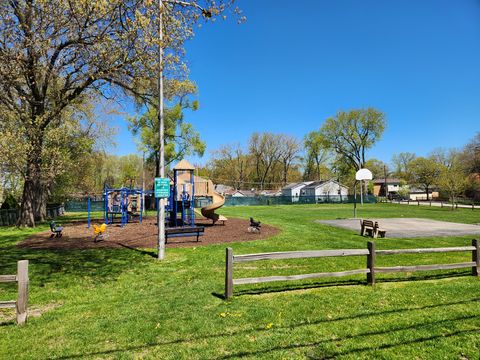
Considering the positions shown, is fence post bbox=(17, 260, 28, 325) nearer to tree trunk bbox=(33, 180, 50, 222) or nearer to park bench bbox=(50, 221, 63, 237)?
park bench bbox=(50, 221, 63, 237)

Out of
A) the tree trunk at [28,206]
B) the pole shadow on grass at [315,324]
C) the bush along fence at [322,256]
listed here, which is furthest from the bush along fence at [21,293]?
the tree trunk at [28,206]

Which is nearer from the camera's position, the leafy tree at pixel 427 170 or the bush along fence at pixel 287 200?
the bush along fence at pixel 287 200

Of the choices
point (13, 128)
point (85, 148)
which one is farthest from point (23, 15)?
point (85, 148)

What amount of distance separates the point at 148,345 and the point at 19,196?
31681 millimetres

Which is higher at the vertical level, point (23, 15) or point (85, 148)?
point (23, 15)

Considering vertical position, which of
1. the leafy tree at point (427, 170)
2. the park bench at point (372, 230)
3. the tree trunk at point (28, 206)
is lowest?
the park bench at point (372, 230)

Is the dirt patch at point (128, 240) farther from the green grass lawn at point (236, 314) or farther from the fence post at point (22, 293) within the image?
the fence post at point (22, 293)

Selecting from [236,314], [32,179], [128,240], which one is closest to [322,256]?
[236,314]

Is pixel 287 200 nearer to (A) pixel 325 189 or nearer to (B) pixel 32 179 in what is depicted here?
(A) pixel 325 189

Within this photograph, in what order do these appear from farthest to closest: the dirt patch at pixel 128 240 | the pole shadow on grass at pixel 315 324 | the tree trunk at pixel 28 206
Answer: the tree trunk at pixel 28 206, the dirt patch at pixel 128 240, the pole shadow on grass at pixel 315 324

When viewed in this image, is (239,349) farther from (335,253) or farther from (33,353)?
(335,253)

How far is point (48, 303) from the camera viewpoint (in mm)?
6312

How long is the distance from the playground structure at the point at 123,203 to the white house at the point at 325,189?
48279 mm

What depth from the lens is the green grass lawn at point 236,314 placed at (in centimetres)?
429
